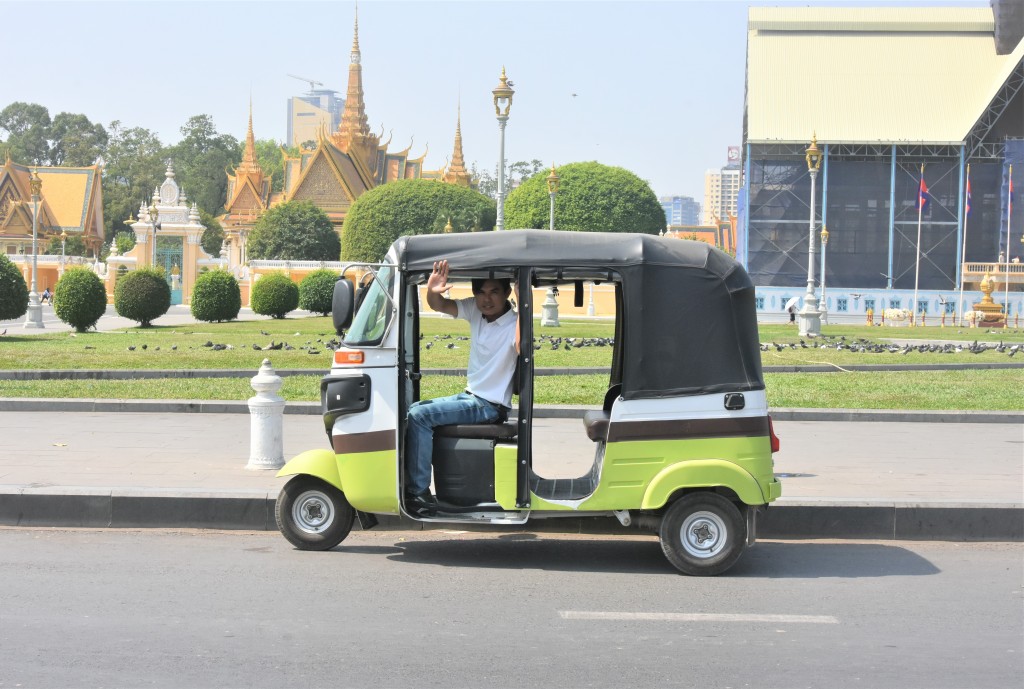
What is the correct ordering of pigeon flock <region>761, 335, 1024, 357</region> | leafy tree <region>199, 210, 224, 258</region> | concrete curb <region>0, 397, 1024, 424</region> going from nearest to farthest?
concrete curb <region>0, 397, 1024, 424</region>
pigeon flock <region>761, 335, 1024, 357</region>
leafy tree <region>199, 210, 224, 258</region>

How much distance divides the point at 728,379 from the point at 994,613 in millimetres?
1815

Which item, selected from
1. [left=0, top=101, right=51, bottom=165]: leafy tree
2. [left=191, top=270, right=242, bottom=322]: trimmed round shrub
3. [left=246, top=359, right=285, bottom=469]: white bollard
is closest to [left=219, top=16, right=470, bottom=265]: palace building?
[left=0, top=101, right=51, bottom=165]: leafy tree

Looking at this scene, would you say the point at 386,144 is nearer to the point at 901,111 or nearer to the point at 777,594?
the point at 901,111

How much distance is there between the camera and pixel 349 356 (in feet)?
22.0

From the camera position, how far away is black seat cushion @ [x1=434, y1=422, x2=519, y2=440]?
263 inches

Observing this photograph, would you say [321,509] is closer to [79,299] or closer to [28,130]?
[79,299]

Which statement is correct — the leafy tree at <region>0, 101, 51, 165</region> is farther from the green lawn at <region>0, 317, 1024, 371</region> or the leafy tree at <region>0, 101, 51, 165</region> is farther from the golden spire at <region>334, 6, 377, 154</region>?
the green lawn at <region>0, 317, 1024, 371</region>

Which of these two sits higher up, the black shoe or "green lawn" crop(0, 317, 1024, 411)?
"green lawn" crop(0, 317, 1024, 411)

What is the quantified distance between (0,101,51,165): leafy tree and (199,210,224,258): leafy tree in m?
29.1

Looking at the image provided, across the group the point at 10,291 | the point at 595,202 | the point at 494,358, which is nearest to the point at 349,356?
the point at 494,358

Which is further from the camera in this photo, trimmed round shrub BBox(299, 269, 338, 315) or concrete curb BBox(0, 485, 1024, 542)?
trimmed round shrub BBox(299, 269, 338, 315)

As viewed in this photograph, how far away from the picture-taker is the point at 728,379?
21.6ft

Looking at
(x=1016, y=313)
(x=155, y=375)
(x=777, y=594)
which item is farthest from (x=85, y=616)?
(x=1016, y=313)

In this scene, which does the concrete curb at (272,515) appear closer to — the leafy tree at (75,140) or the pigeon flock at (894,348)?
the pigeon flock at (894,348)
